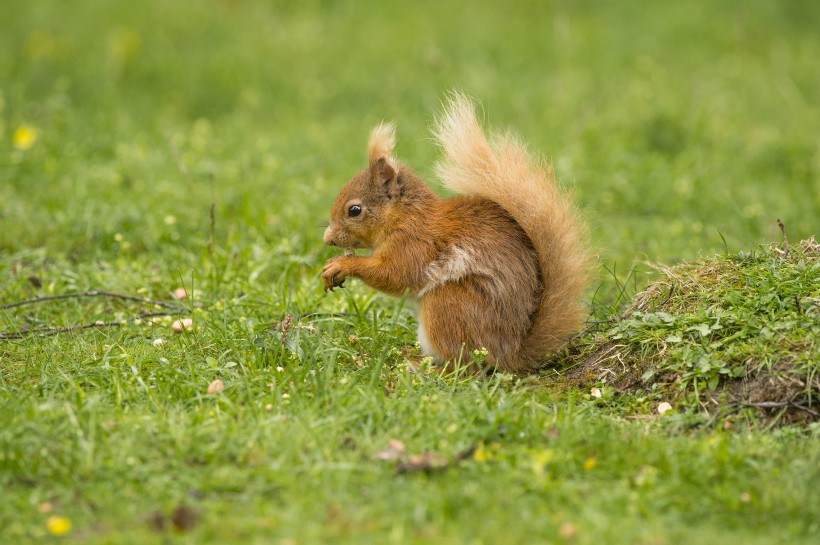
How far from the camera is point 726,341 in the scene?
12.5 ft

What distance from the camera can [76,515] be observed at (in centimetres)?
283

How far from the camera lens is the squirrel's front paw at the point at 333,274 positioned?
13.9 ft

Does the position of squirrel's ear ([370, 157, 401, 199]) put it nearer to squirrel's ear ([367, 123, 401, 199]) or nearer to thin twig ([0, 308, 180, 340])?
squirrel's ear ([367, 123, 401, 199])

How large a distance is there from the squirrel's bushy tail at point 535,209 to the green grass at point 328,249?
31cm

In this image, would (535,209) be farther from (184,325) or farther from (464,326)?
(184,325)

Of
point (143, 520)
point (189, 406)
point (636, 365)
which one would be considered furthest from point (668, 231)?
point (143, 520)

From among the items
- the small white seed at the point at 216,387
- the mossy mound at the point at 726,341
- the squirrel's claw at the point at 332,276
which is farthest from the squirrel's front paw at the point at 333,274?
the mossy mound at the point at 726,341

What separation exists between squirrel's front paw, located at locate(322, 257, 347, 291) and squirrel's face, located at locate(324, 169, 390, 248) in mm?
243

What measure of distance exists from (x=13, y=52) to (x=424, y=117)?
3967mm

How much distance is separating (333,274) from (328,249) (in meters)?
1.31

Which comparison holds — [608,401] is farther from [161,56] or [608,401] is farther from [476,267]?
[161,56]

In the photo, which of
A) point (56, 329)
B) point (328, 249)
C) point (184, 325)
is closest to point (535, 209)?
point (184, 325)

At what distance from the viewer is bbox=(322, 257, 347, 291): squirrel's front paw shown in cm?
425

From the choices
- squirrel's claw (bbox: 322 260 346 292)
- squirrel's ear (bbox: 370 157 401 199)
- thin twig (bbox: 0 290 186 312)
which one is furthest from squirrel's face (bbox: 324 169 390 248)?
thin twig (bbox: 0 290 186 312)
